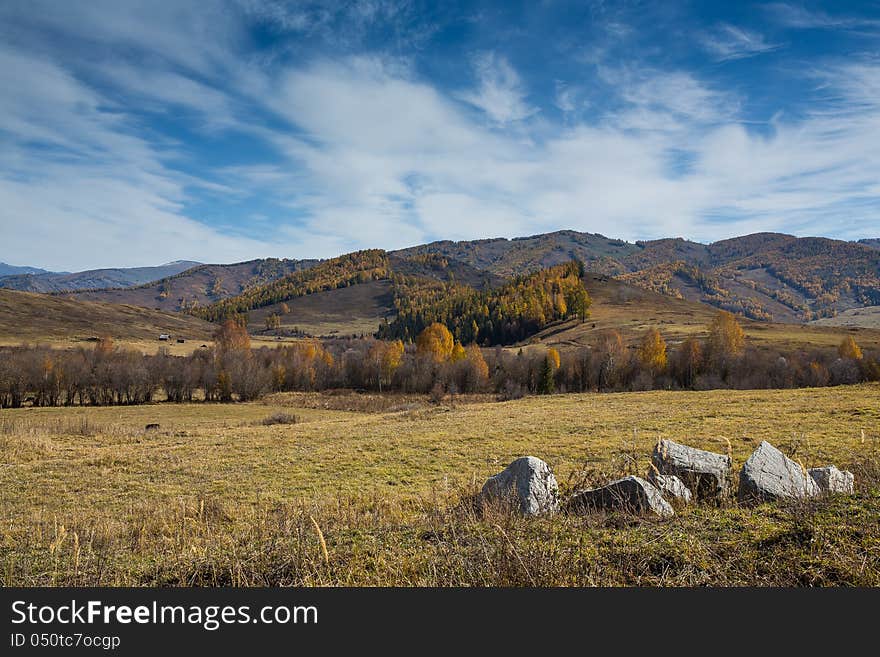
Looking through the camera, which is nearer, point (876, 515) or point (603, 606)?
point (603, 606)

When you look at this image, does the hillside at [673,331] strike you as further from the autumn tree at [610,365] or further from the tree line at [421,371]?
the tree line at [421,371]

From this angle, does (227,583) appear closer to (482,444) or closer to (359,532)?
(359,532)

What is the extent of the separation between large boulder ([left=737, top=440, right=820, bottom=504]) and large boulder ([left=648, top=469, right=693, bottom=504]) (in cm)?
99

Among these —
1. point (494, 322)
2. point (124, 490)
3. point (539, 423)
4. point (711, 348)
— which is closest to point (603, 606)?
point (124, 490)

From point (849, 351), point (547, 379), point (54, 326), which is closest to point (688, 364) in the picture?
point (547, 379)

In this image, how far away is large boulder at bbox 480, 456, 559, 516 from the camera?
9.59 meters

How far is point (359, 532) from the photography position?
8453mm

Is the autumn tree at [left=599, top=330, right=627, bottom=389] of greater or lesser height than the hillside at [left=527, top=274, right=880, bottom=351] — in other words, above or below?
below

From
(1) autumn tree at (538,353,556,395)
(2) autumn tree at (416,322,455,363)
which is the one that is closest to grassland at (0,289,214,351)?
(2) autumn tree at (416,322,455,363)

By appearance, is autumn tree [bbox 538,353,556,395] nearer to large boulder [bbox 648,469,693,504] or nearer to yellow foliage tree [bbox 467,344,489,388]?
yellow foliage tree [bbox 467,344,489,388]

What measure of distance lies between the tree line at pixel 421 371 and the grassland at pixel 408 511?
44.2 m

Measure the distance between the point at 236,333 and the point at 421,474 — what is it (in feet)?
340

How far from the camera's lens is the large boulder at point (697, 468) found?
32.9ft

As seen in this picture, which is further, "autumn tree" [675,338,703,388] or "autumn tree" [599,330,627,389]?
"autumn tree" [599,330,627,389]
